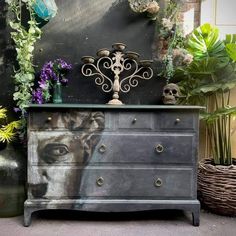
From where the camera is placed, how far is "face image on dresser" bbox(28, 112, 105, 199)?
2.10 metres

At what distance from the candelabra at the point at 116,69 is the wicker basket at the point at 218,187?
38.4 inches

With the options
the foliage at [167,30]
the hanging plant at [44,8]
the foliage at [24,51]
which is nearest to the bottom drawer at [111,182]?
the foliage at [24,51]

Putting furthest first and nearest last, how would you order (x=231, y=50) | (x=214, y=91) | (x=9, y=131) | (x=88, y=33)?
(x=88, y=33), (x=214, y=91), (x=9, y=131), (x=231, y=50)

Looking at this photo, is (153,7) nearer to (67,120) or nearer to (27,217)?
(67,120)

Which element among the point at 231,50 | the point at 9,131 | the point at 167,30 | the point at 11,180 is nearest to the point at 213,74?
the point at 231,50

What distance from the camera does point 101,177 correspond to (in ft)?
6.91

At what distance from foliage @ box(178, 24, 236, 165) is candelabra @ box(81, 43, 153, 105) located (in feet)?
1.20

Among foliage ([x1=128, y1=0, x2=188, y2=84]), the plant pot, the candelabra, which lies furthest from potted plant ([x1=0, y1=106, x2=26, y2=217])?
foliage ([x1=128, y1=0, x2=188, y2=84])

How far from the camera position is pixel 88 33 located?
2684 mm

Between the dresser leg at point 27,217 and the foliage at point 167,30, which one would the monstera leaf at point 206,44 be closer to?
the foliage at point 167,30

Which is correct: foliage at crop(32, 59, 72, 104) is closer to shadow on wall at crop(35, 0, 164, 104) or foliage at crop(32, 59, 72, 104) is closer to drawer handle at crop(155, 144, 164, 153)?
shadow on wall at crop(35, 0, 164, 104)

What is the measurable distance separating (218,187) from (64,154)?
129 centimetres

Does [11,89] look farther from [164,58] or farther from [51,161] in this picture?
[164,58]

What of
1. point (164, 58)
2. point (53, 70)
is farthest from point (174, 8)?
point (53, 70)
